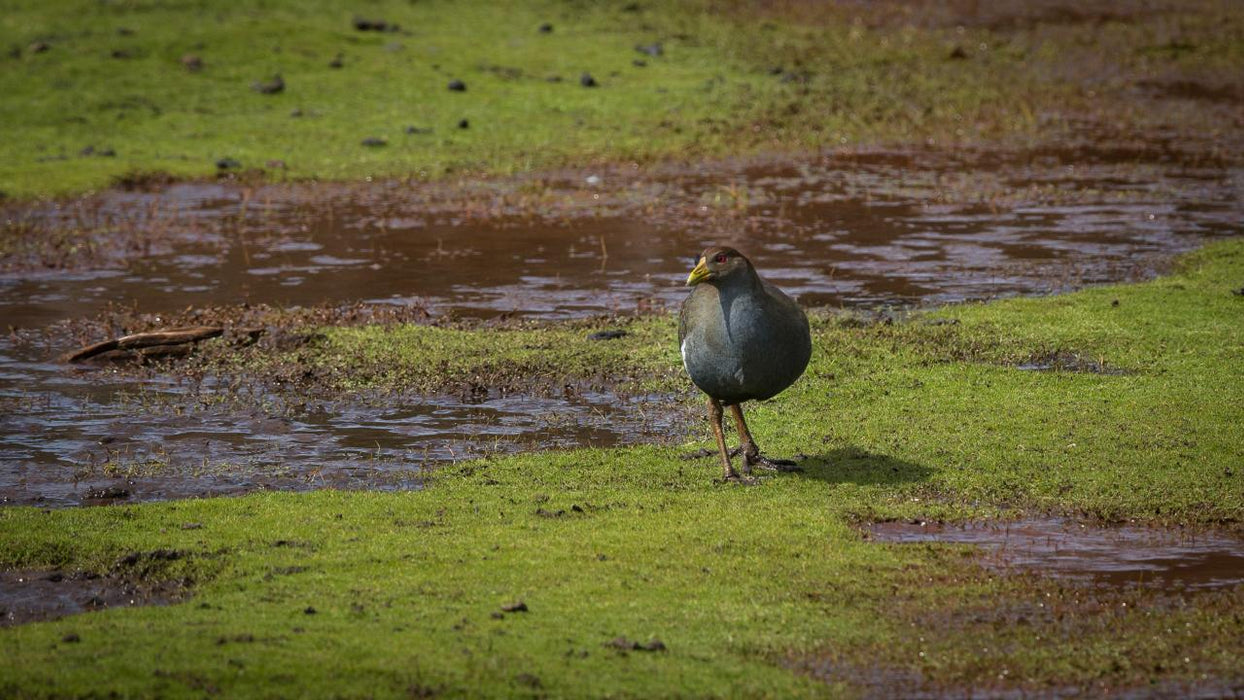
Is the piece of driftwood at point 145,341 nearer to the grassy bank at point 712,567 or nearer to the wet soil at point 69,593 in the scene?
the grassy bank at point 712,567

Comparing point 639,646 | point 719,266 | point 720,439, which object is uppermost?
point 719,266

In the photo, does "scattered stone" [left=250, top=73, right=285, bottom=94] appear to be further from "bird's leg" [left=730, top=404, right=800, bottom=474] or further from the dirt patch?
the dirt patch

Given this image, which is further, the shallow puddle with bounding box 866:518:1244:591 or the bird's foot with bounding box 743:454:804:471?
the bird's foot with bounding box 743:454:804:471

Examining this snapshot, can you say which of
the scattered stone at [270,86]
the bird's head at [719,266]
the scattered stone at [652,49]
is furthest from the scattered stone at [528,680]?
the scattered stone at [652,49]

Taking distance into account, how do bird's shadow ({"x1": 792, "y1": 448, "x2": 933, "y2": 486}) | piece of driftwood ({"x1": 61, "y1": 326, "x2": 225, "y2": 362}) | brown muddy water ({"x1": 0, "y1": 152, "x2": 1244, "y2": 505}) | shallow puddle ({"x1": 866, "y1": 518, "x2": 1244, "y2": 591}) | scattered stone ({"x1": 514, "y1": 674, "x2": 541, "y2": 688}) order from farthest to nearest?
piece of driftwood ({"x1": 61, "y1": 326, "x2": 225, "y2": 362}), brown muddy water ({"x1": 0, "y1": 152, "x2": 1244, "y2": 505}), bird's shadow ({"x1": 792, "y1": 448, "x2": 933, "y2": 486}), shallow puddle ({"x1": 866, "y1": 518, "x2": 1244, "y2": 591}), scattered stone ({"x1": 514, "y1": 674, "x2": 541, "y2": 688})

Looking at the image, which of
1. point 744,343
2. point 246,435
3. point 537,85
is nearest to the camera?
point 744,343

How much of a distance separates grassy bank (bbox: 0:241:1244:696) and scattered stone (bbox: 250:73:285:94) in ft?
62.1

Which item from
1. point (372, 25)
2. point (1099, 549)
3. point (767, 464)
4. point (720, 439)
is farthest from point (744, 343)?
point (372, 25)

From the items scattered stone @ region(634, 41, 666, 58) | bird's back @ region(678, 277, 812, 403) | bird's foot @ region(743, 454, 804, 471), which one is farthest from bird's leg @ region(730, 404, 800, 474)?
scattered stone @ region(634, 41, 666, 58)

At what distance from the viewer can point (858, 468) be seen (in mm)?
11148

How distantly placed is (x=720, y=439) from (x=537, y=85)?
68.7 feet

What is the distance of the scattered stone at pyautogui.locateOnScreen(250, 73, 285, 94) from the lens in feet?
97.3

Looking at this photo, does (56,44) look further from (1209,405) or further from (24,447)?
→ (1209,405)

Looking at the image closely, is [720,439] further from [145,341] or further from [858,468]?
[145,341]
